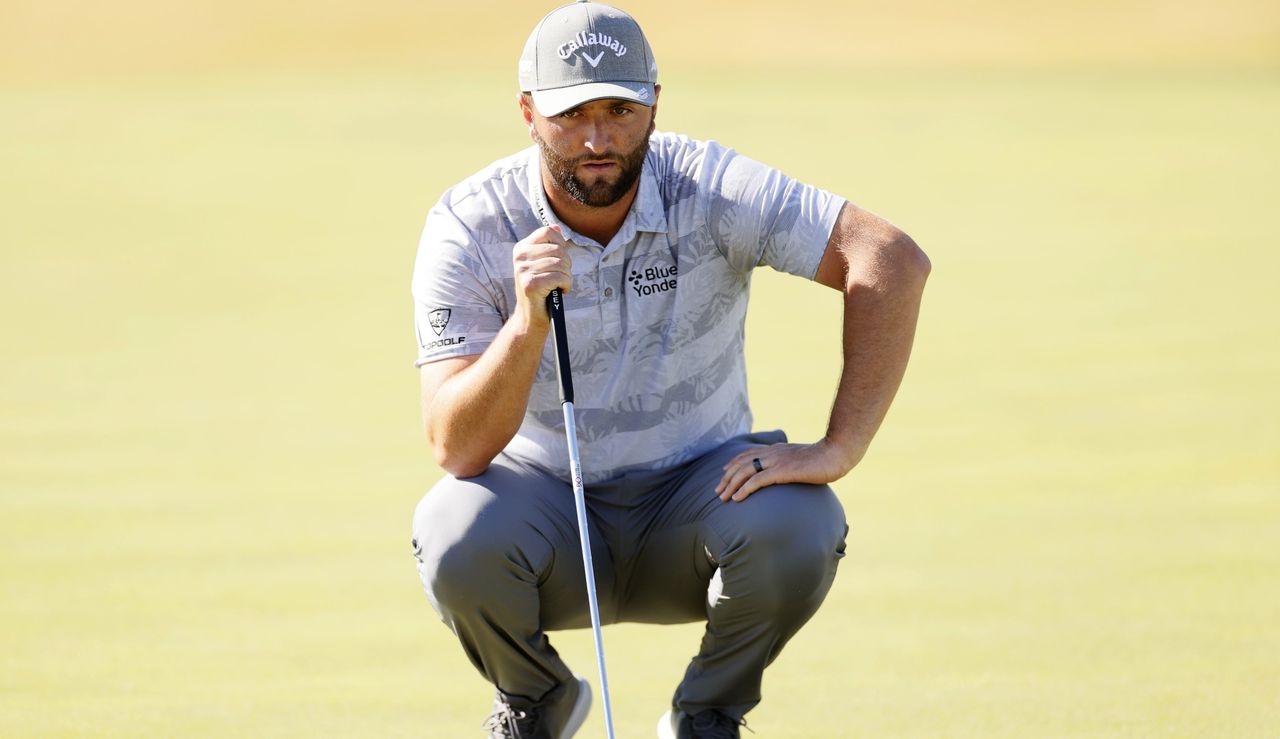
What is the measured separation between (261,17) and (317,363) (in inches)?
815

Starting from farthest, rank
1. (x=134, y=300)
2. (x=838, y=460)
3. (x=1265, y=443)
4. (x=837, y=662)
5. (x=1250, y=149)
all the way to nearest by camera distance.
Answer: (x=1250, y=149) → (x=134, y=300) → (x=1265, y=443) → (x=837, y=662) → (x=838, y=460)

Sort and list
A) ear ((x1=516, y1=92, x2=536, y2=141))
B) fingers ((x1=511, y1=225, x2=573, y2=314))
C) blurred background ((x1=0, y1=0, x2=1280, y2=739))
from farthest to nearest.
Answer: blurred background ((x1=0, y1=0, x2=1280, y2=739)) < ear ((x1=516, y1=92, x2=536, y2=141)) < fingers ((x1=511, y1=225, x2=573, y2=314))

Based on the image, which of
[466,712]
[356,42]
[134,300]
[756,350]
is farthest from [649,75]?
[356,42]

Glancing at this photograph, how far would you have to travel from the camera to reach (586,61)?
3408 millimetres

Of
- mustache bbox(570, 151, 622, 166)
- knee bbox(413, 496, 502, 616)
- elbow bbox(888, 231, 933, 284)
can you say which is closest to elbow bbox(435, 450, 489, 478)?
knee bbox(413, 496, 502, 616)

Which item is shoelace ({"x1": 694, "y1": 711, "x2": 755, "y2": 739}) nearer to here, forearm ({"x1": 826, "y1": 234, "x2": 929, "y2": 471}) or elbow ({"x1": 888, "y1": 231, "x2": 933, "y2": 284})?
forearm ({"x1": 826, "y1": 234, "x2": 929, "y2": 471})

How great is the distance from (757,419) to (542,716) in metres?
3.57

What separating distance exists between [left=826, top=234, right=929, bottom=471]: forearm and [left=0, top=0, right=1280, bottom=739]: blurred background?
0.72 meters

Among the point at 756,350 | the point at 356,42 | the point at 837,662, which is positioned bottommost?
the point at 837,662

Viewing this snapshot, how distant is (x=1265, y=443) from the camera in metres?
6.40

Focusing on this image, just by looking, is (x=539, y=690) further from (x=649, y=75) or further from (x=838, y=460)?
(x=649, y=75)

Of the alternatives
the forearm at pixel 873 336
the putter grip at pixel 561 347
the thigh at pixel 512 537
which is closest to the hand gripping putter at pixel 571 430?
the putter grip at pixel 561 347

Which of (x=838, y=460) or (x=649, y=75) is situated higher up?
(x=649, y=75)

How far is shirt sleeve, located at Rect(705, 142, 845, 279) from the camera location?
137 inches
